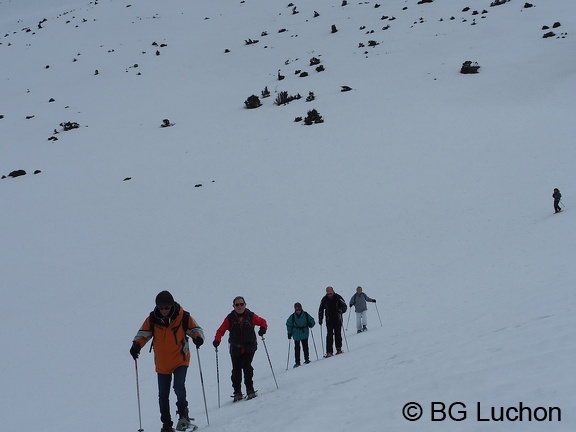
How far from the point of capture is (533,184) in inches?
847

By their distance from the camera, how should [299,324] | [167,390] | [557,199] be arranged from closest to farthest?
1. [167,390]
2. [299,324]
3. [557,199]

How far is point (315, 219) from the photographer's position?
2180 centimetres

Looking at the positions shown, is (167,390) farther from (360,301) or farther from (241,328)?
(360,301)

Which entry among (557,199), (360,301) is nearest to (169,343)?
(360,301)

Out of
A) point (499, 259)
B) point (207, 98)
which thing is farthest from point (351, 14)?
point (499, 259)

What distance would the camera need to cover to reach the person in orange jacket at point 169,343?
5.96 metres

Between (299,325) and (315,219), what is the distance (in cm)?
1162

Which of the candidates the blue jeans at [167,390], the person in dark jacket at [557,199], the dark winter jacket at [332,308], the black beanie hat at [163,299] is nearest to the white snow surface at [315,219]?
the person in dark jacket at [557,199]

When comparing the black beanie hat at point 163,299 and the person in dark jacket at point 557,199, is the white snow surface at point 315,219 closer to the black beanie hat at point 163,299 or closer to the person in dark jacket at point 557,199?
the person in dark jacket at point 557,199

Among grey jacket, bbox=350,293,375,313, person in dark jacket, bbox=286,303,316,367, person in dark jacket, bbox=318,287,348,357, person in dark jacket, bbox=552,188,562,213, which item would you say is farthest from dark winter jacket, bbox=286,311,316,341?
person in dark jacket, bbox=552,188,562,213

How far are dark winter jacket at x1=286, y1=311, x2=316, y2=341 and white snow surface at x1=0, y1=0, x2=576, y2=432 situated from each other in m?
0.84

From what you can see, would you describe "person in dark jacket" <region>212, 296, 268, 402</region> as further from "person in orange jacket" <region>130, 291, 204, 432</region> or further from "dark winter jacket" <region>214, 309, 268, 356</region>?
"person in orange jacket" <region>130, 291, 204, 432</region>

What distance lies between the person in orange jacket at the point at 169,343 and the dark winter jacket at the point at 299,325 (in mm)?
4341

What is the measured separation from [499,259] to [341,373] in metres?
9.45
